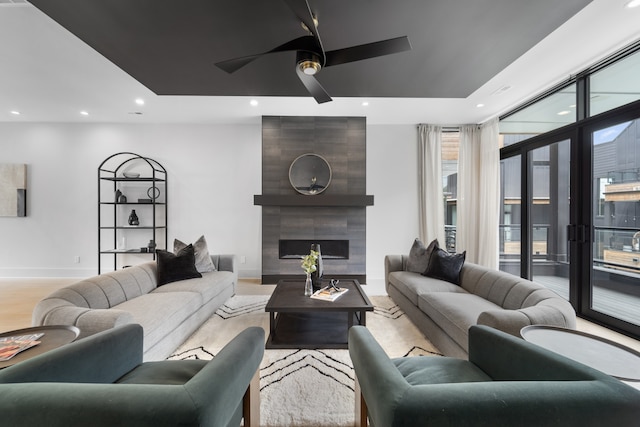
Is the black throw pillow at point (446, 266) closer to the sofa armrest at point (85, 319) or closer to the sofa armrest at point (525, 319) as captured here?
the sofa armrest at point (525, 319)

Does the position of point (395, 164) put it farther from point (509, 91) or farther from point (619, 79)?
point (619, 79)

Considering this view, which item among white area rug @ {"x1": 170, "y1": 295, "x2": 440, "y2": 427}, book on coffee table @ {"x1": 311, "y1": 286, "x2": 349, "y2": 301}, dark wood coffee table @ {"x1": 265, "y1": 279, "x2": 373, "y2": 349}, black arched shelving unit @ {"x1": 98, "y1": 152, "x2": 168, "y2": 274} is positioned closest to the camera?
white area rug @ {"x1": 170, "y1": 295, "x2": 440, "y2": 427}

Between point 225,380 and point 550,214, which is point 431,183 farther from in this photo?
point 225,380

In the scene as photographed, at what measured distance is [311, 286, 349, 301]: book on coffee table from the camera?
2.42 m

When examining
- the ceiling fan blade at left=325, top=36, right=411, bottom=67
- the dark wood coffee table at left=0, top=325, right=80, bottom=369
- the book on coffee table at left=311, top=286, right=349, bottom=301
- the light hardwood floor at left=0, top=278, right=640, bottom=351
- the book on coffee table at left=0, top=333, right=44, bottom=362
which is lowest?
the light hardwood floor at left=0, top=278, right=640, bottom=351

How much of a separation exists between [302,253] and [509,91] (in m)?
3.85

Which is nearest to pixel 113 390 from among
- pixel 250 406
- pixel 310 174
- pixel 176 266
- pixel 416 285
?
pixel 250 406

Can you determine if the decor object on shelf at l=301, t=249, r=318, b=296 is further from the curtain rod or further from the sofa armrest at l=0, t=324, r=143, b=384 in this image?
the curtain rod

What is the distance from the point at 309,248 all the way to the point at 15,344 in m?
3.63

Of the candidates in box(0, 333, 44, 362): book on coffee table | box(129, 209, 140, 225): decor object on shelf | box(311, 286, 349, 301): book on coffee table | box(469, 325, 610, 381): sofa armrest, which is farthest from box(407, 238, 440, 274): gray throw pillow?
box(129, 209, 140, 225): decor object on shelf

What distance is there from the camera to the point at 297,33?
2.02 m

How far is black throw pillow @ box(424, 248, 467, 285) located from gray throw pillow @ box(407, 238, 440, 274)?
15 cm

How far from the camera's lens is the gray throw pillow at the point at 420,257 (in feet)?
11.0

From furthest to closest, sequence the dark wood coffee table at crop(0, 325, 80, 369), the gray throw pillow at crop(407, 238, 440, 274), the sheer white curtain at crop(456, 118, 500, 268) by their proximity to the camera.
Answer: the sheer white curtain at crop(456, 118, 500, 268) < the gray throw pillow at crop(407, 238, 440, 274) < the dark wood coffee table at crop(0, 325, 80, 369)
